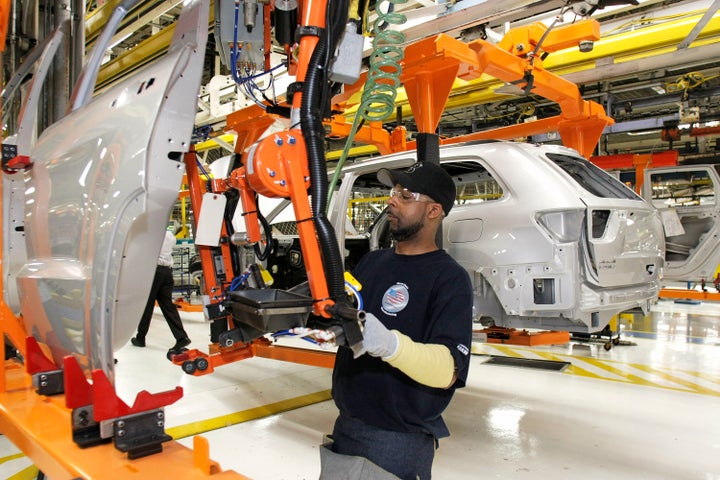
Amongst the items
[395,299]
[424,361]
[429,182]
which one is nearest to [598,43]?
[429,182]

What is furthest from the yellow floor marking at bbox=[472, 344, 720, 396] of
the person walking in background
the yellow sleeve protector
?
the yellow sleeve protector

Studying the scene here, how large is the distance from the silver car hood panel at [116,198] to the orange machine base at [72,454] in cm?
26

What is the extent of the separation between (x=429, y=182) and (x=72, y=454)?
1511 mm

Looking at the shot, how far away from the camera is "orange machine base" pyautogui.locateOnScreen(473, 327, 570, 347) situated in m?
4.19

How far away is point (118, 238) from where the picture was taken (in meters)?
1.65

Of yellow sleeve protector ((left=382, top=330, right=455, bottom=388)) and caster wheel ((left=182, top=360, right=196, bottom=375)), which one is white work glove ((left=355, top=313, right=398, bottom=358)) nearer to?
yellow sleeve protector ((left=382, top=330, right=455, bottom=388))

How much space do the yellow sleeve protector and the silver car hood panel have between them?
90 centimetres

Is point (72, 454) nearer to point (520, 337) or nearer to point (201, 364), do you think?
point (201, 364)

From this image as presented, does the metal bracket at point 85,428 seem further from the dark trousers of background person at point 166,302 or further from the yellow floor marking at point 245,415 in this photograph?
the dark trousers of background person at point 166,302

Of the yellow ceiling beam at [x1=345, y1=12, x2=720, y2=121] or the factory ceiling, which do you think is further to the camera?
the yellow ceiling beam at [x1=345, y1=12, x2=720, y2=121]

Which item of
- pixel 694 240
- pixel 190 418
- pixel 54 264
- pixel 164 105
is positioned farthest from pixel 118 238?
pixel 694 240

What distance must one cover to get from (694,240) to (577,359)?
2.68 m

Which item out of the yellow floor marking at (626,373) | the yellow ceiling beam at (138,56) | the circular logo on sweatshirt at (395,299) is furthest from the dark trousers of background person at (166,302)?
the circular logo on sweatshirt at (395,299)

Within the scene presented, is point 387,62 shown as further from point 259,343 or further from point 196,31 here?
point 259,343
